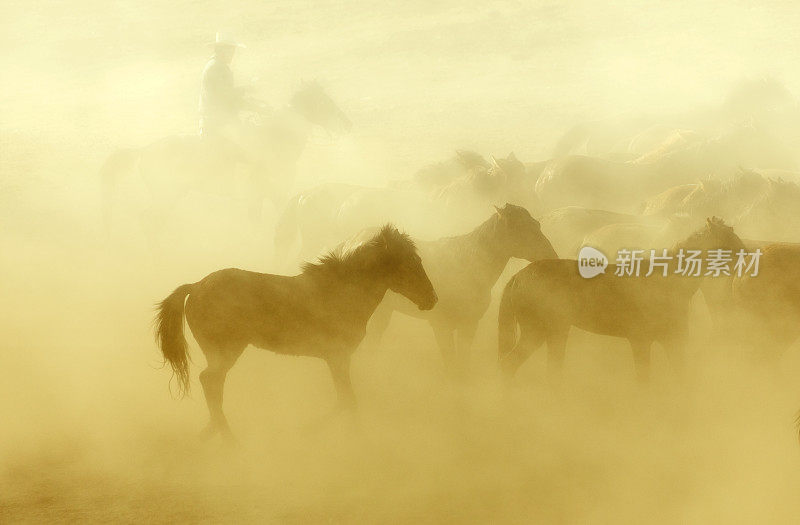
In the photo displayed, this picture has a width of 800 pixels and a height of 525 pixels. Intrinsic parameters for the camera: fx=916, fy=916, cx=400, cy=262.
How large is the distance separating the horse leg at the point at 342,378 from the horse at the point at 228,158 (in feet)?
21.6

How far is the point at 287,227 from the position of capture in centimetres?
1039

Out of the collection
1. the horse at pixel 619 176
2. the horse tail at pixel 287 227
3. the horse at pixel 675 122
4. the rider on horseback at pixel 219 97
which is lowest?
the horse tail at pixel 287 227

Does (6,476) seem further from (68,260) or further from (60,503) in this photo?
(68,260)

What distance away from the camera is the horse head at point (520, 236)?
24.0ft

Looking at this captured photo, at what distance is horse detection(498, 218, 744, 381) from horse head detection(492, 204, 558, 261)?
459 mm

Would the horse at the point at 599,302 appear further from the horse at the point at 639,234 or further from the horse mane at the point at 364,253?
the horse mane at the point at 364,253

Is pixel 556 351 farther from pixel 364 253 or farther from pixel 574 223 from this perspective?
pixel 574 223

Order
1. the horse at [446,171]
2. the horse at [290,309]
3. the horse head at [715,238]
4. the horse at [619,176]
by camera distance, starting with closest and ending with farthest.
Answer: the horse at [290,309]
the horse head at [715,238]
the horse at [619,176]
the horse at [446,171]

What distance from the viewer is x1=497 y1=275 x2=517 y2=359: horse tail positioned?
6.93m

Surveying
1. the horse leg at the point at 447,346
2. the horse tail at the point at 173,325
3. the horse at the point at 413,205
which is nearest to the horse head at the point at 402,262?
the horse leg at the point at 447,346

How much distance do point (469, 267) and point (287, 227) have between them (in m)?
3.54

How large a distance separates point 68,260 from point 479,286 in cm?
710

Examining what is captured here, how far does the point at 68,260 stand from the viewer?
1233 cm

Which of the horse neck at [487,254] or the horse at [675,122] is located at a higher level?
the horse at [675,122]
